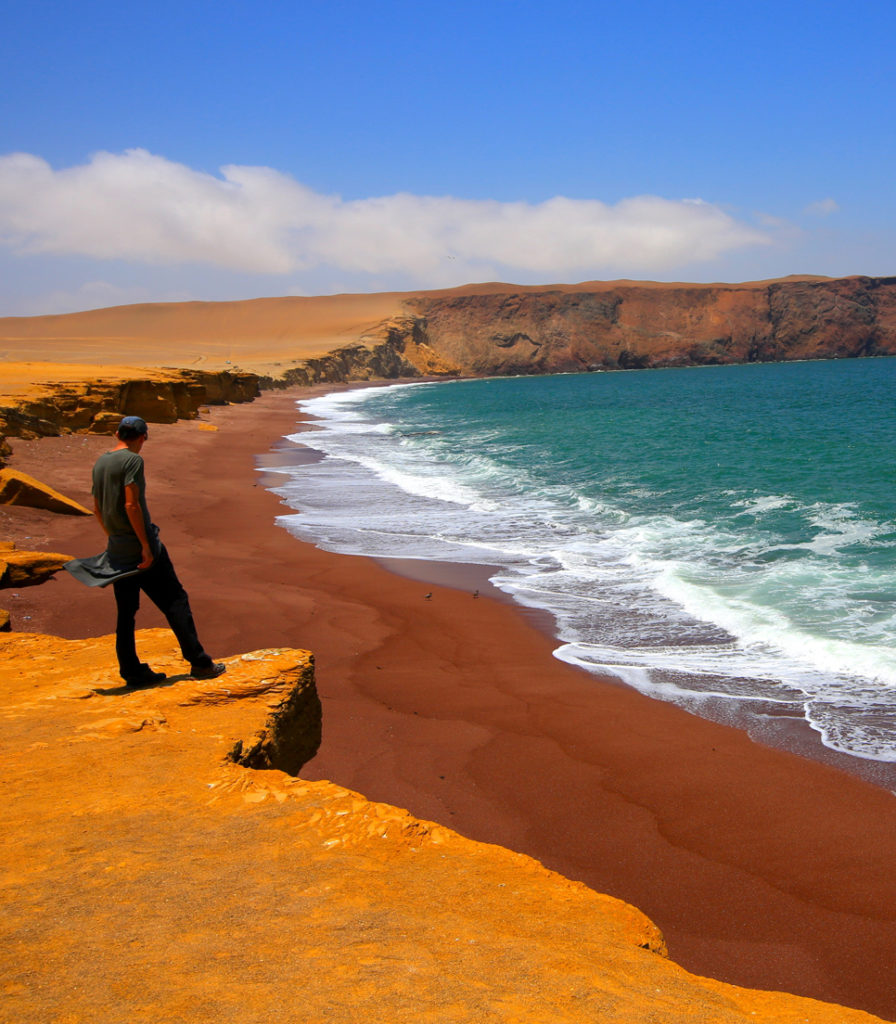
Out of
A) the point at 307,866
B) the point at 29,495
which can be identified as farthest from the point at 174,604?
the point at 29,495

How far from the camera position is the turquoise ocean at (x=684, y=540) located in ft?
22.9

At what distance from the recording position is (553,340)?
124250 millimetres

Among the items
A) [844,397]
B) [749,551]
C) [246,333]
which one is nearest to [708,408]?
[844,397]

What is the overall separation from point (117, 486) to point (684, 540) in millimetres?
9335

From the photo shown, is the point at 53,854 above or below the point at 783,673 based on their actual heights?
above

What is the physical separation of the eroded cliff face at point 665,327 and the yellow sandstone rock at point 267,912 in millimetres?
118264

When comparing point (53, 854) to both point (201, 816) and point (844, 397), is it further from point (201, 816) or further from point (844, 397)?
point (844, 397)

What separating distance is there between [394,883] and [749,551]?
9.45 metres

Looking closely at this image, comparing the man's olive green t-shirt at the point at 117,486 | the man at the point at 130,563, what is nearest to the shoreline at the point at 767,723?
the man at the point at 130,563

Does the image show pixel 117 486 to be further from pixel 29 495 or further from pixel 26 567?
pixel 29 495

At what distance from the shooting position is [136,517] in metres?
4.73

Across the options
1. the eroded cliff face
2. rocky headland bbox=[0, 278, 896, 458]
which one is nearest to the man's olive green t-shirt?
rocky headland bbox=[0, 278, 896, 458]

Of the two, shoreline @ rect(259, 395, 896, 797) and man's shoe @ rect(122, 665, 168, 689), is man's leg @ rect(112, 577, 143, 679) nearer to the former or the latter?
man's shoe @ rect(122, 665, 168, 689)

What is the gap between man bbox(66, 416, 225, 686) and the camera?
188 inches
